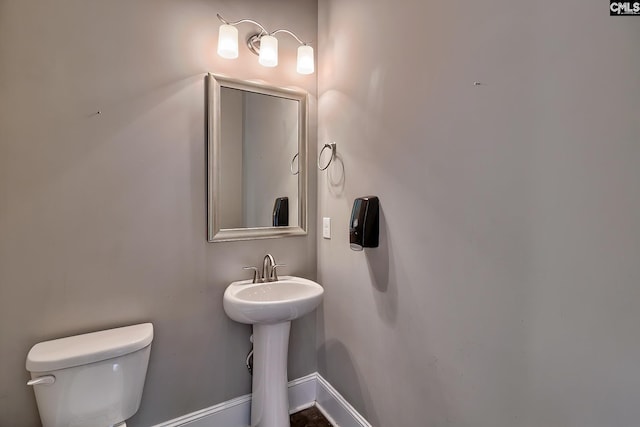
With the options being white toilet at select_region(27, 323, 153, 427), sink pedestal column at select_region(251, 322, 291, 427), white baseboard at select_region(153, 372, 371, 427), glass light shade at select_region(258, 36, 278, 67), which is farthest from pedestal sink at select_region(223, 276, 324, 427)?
glass light shade at select_region(258, 36, 278, 67)

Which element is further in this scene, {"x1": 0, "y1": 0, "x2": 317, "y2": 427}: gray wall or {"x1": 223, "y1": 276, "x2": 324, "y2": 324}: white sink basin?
{"x1": 223, "y1": 276, "x2": 324, "y2": 324}: white sink basin

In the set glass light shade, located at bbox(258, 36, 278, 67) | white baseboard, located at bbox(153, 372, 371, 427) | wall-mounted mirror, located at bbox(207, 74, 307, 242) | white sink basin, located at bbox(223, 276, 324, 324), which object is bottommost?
white baseboard, located at bbox(153, 372, 371, 427)

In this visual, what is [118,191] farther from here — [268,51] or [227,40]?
[268,51]

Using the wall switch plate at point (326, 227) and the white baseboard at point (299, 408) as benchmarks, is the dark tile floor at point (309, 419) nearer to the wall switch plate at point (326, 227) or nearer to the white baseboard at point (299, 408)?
the white baseboard at point (299, 408)

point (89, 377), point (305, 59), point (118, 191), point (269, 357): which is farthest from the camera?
point (305, 59)

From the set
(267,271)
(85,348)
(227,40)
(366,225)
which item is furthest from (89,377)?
(227,40)

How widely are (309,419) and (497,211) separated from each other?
161 cm

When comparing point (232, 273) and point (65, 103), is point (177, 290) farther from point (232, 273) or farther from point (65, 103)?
point (65, 103)

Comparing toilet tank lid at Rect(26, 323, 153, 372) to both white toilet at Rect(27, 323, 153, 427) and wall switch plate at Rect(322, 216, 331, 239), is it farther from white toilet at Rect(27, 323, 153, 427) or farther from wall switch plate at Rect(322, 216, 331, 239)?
wall switch plate at Rect(322, 216, 331, 239)

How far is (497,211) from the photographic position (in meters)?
0.89

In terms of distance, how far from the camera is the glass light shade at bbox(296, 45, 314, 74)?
1623 millimetres

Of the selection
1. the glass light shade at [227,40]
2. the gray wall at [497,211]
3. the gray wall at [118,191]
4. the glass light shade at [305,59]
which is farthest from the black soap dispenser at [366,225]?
the glass light shade at [227,40]

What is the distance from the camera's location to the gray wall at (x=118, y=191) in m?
1.17

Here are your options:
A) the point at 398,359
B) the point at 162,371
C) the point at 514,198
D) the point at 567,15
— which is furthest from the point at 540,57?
the point at 162,371
